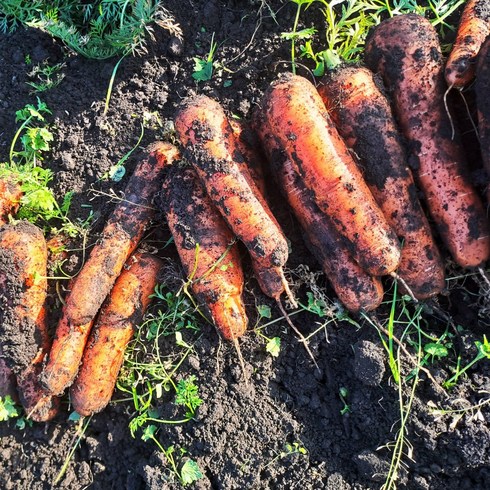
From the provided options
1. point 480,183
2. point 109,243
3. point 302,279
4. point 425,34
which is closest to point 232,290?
point 302,279

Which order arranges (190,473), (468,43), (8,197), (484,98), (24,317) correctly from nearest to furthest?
(484,98) → (468,43) → (190,473) → (24,317) → (8,197)

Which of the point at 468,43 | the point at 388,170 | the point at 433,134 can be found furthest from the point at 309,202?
the point at 468,43

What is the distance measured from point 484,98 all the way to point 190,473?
2420mm

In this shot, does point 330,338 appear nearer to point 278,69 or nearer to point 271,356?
point 271,356

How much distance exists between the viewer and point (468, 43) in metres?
2.49

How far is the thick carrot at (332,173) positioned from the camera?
249cm

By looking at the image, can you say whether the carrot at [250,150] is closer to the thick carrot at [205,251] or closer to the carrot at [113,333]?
the thick carrot at [205,251]

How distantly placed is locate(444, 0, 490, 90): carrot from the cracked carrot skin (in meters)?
1.16

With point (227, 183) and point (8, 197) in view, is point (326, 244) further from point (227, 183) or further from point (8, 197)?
point (8, 197)

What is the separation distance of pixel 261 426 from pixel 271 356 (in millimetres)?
371

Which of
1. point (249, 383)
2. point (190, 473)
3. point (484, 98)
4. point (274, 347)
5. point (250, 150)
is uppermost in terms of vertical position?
point (484, 98)

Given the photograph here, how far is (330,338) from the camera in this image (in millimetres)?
2674

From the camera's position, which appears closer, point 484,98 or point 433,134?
point 484,98

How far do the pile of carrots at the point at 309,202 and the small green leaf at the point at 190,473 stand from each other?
1.97 ft
